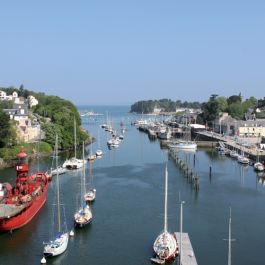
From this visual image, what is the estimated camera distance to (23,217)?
34312 mm

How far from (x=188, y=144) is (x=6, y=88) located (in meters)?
90.7

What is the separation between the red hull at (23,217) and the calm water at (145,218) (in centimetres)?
45

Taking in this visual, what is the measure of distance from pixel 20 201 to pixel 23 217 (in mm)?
1382

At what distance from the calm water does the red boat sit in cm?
62

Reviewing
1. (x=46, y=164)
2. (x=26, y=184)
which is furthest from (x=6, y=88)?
(x=26, y=184)

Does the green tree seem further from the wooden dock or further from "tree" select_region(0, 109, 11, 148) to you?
the wooden dock

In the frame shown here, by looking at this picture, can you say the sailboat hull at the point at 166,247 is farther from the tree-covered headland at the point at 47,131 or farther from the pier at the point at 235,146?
the pier at the point at 235,146

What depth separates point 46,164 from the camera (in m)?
63.8

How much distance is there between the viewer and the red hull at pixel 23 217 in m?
32.5

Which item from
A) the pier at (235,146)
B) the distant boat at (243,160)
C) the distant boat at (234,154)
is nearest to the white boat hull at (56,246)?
the distant boat at (243,160)

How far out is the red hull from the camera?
3247 centimetres

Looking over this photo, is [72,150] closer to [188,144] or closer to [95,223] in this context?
[188,144]

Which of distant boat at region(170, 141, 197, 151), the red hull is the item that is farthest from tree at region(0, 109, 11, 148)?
distant boat at region(170, 141, 197, 151)

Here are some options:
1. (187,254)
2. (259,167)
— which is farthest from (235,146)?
(187,254)
